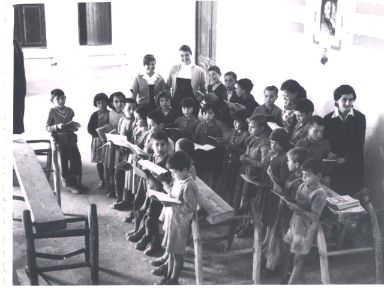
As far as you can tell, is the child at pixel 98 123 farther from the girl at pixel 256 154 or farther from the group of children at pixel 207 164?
the girl at pixel 256 154

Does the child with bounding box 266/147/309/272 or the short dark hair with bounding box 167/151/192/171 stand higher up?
the short dark hair with bounding box 167/151/192/171

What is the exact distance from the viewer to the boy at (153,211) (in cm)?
418

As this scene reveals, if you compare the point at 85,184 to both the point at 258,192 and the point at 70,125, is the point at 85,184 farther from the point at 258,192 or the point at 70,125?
the point at 258,192

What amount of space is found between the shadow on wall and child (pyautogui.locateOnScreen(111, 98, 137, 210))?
2132 millimetres

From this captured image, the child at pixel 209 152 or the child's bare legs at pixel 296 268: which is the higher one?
the child at pixel 209 152

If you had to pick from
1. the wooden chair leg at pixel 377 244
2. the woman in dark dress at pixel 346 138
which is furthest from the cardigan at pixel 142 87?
the wooden chair leg at pixel 377 244

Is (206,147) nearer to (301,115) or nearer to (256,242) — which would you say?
(301,115)

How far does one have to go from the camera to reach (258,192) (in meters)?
4.36

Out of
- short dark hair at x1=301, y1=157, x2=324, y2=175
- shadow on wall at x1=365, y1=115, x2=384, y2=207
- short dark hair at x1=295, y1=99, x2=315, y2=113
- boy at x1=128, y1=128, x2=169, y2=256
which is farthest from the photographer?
short dark hair at x1=295, y1=99, x2=315, y2=113

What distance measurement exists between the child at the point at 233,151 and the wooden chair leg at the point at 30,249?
1883 millimetres

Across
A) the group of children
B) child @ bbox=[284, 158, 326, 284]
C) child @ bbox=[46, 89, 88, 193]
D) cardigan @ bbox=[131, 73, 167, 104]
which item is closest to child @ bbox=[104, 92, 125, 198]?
the group of children

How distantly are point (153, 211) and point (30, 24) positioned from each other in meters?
8.99

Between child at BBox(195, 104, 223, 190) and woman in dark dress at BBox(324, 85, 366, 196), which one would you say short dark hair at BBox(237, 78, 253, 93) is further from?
woman in dark dress at BBox(324, 85, 366, 196)

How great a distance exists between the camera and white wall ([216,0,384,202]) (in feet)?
14.8
